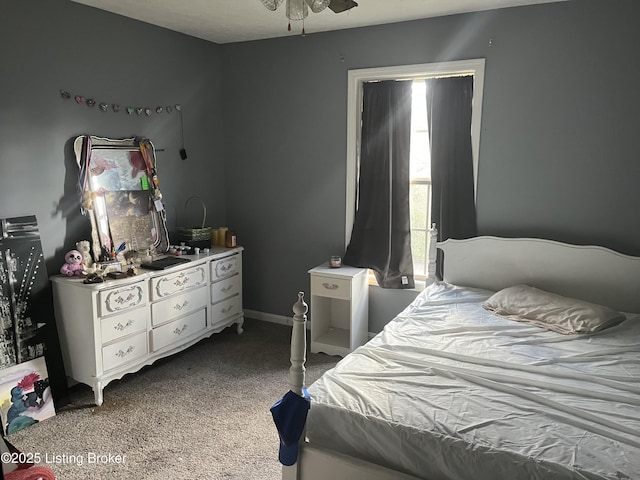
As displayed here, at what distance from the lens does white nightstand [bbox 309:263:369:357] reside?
12.1ft

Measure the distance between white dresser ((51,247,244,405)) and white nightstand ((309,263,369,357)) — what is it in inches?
31.1

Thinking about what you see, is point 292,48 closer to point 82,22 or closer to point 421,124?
point 421,124

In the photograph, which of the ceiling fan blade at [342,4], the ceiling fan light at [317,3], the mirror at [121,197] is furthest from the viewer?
the mirror at [121,197]

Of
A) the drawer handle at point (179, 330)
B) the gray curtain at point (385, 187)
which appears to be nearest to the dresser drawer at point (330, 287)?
the gray curtain at point (385, 187)

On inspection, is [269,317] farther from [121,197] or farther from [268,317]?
[121,197]

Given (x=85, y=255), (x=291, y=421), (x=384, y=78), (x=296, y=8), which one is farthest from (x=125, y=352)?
(x=384, y=78)

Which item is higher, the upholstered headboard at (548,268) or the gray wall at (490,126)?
the gray wall at (490,126)

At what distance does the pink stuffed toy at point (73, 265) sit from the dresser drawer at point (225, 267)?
3.26ft

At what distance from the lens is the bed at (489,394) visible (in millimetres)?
1584

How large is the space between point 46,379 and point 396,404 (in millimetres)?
2213

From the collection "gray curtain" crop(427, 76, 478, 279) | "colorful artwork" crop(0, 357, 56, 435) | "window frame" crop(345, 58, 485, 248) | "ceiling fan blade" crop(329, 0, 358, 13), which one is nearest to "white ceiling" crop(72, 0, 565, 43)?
"window frame" crop(345, 58, 485, 248)

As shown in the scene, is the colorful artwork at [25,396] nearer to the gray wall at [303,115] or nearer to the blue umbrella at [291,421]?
the gray wall at [303,115]

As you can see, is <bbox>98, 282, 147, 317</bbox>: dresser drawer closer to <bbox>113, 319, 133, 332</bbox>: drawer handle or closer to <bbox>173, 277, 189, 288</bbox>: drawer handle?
<bbox>113, 319, 133, 332</bbox>: drawer handle

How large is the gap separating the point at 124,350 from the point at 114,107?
66.3 inches
